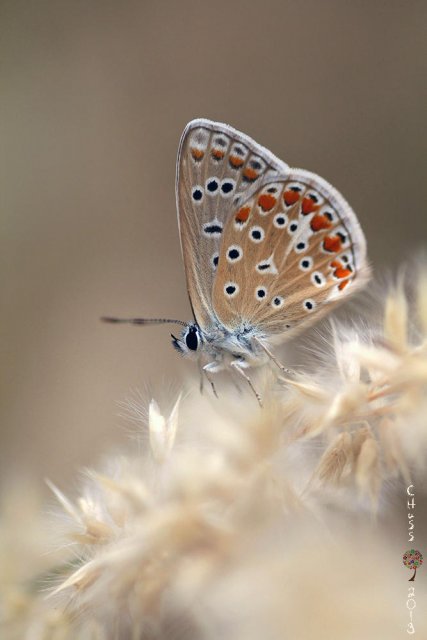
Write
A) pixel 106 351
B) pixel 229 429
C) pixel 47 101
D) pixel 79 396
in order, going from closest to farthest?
pixel 229 429
pixel 79 396
pixel 106 351
pixel 47 101

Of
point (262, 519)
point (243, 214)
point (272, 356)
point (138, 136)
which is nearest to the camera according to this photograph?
point (262, 519)

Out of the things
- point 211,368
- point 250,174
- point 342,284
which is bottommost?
point 211,368

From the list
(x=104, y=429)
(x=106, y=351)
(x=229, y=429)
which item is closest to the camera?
(x=229, y=429)

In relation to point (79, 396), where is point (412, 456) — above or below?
above

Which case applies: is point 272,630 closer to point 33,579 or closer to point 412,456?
point 412,456

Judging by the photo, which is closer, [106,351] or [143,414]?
[143,414]

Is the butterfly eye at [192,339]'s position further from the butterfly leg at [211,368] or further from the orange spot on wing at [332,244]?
the orange spot on wing at [332,244]

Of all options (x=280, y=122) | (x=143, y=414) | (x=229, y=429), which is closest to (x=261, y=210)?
(x=143, y=414)

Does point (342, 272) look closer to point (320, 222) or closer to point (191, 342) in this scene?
point (320, 222)

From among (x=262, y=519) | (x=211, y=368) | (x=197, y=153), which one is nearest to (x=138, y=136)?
(x=197, y=153)
